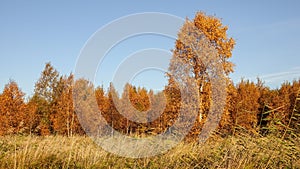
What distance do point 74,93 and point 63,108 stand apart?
1.65 metres

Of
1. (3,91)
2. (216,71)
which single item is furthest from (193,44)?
(3,91)

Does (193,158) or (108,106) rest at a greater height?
(108,106)

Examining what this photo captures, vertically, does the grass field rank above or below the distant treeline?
below

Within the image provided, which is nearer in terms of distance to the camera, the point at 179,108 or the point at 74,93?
the point at 179,108

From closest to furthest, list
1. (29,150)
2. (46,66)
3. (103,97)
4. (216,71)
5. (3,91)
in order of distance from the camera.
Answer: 1. (29,150)
2. (216,71)
3. (3,91)
4. (103,97)
5. (46,66)

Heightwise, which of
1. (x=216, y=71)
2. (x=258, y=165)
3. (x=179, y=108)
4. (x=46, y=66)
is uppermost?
(x=46, y=66)

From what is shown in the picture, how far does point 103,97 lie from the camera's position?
108ft

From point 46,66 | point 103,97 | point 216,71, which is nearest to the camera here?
point 216,71

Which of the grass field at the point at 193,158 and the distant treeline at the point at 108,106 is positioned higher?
the distant treeline at the point at 108,106

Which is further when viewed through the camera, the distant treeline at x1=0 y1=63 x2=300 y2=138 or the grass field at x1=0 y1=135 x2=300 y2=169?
the distant treeline at x1=0 y1=63 x2=300 y2=138

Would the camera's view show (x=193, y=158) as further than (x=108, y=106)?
No

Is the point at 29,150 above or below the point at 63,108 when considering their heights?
below

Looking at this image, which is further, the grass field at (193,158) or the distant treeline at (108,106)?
the distant treeline at (108,106)

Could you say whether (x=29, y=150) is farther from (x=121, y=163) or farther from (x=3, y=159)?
(x=121, y=163)
